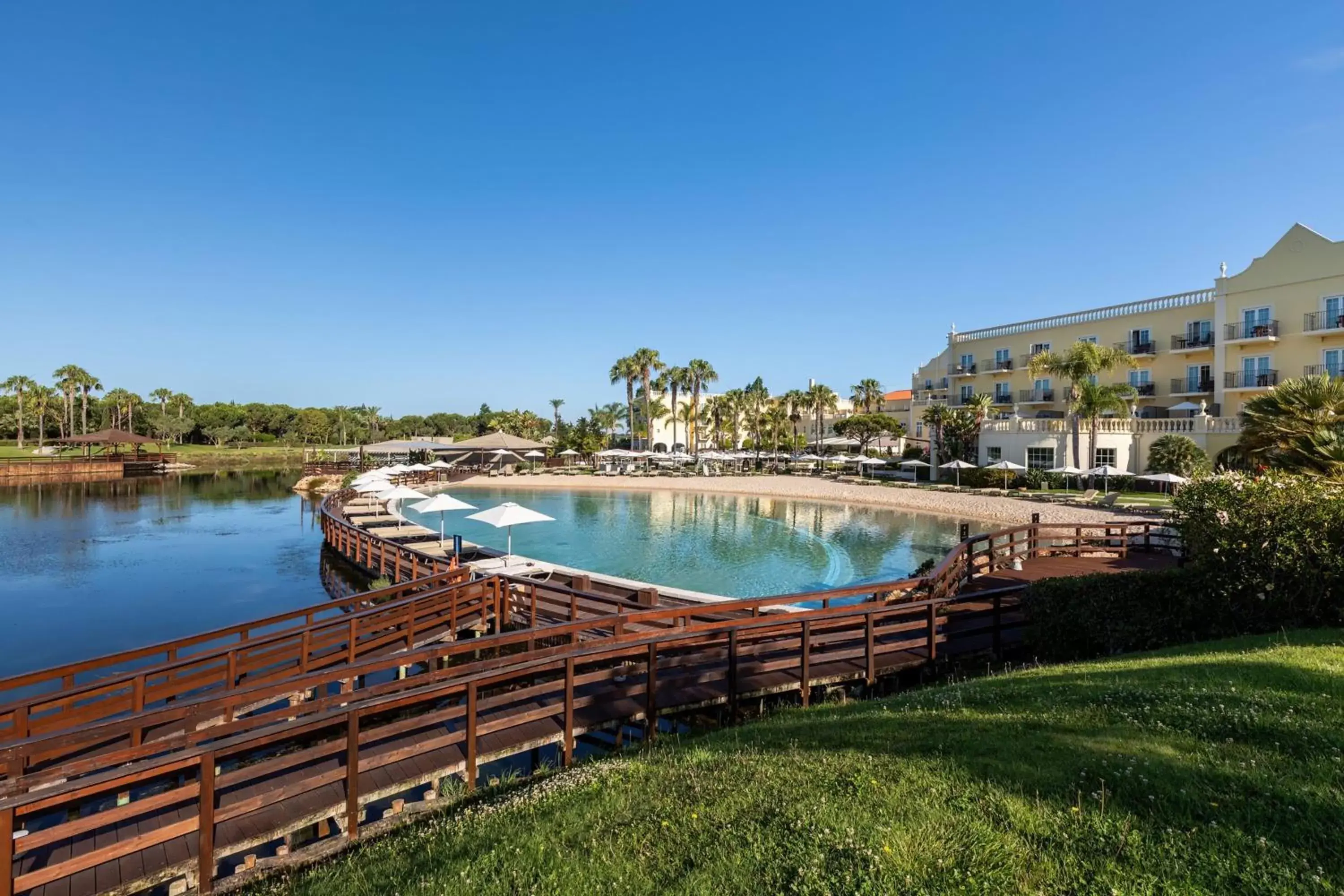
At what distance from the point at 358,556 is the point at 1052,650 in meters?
17.3

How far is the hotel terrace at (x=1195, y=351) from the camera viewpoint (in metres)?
32.1

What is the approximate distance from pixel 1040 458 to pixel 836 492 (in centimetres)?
1142

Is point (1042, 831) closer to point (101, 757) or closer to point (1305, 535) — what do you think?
point (101, 757)

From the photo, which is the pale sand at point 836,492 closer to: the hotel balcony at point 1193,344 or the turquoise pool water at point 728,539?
the turquoise pool water at point 728,539

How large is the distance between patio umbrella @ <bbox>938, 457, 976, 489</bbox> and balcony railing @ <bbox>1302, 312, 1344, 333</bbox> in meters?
16.5

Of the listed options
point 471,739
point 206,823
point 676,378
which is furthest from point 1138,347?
point 206,823

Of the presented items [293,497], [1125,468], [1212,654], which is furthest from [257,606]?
[1125,468]

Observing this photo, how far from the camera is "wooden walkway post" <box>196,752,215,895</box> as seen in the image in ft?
14.1

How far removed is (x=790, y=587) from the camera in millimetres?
17672

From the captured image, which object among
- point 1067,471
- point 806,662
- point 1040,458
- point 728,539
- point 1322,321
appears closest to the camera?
point 806,662

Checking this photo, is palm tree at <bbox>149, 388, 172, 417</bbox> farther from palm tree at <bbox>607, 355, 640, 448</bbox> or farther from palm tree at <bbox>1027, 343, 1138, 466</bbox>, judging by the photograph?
palm tree at <bbox>1027, 343, 1138, 466</bbox>

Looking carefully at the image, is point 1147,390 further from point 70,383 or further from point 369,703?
point 70,383

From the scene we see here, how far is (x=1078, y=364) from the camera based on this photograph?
33156mm

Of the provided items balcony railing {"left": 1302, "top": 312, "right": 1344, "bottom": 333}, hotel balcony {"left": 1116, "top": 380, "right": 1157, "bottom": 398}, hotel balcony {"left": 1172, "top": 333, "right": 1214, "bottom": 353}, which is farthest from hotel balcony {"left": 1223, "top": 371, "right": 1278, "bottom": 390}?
hotel balcony {"left": 1116, "top": 380, "right": 1157, "bottom": 398}
